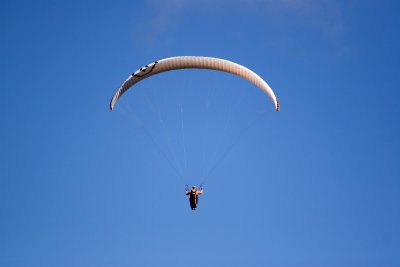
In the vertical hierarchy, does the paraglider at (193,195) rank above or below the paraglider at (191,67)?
below

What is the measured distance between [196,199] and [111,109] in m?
6.78

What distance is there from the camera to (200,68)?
112ft

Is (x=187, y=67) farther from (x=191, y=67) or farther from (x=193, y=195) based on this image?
(x=193, y=195)

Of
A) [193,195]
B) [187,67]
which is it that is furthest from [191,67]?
[193,195]

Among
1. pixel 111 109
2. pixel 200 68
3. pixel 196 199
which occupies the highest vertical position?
pixel 200 68

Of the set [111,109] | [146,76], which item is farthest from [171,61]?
[111,109]

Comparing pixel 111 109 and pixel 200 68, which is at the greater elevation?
pixel 200 68

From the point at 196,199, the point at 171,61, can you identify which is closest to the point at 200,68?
the point at 171,61

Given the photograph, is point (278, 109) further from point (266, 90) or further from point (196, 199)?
point (196, 199)

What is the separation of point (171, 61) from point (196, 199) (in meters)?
7.66

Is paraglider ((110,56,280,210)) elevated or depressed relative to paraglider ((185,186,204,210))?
elevated

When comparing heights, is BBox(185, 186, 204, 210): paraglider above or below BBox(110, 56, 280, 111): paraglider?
below

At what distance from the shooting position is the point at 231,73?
1341 inches

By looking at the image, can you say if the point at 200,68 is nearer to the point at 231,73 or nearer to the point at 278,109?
the point at 231,73
